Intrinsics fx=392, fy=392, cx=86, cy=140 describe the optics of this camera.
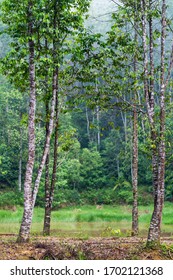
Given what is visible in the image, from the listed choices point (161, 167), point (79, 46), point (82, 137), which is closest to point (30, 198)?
point (161, 167)

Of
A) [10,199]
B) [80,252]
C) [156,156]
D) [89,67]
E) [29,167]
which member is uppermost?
[89,67]

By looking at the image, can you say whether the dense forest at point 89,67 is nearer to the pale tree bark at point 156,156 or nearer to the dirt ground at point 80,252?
the pale tree bark at point 156,156

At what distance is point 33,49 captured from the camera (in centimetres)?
1227

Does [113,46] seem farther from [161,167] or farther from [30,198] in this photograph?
[30,198]

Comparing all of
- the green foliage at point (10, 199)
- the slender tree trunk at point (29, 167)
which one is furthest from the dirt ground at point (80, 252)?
the green foliage at point (10, 199)

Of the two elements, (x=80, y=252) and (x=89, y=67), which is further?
(x=89, y=67)

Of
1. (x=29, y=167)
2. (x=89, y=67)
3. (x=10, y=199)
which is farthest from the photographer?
(x=10, y=199)

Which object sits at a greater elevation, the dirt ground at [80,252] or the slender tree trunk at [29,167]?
the slender tree trunk at [29,167]

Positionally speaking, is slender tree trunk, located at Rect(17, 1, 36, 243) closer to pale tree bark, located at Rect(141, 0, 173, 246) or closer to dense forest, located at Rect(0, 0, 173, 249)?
dense forest, located at Rect(0, 0, 173, 249)

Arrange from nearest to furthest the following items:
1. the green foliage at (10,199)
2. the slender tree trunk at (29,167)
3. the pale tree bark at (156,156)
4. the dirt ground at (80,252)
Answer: the dirt ground at (80,252), the pale tree bark at (156,156), the slender tree trunk at (29,167), the green foliage at (10,199)

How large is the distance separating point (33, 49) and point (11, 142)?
34877 millimetres

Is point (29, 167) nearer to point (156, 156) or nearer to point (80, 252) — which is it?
point (80, 252)

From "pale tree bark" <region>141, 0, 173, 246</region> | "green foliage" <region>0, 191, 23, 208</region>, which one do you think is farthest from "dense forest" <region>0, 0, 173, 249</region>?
"green foliage" <region>0, 191, 23, 208</region>

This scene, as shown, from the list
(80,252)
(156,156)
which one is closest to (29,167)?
(80,252)
